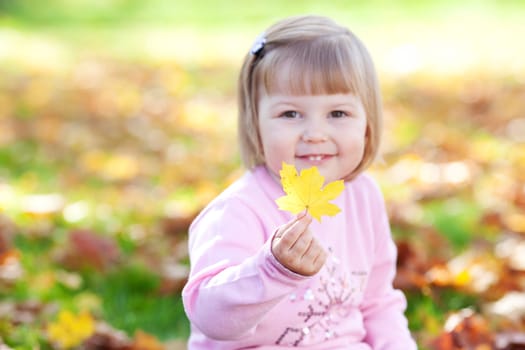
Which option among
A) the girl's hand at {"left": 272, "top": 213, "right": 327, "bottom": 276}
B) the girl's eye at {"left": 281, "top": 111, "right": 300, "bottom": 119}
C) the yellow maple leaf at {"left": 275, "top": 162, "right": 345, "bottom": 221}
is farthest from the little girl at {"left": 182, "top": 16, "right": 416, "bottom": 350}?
the yellow maple leaf at {"left": 275, "top": 162, "right": 345, "bottom": 221}

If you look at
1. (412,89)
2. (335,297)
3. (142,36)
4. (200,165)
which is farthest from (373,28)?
(335,297)

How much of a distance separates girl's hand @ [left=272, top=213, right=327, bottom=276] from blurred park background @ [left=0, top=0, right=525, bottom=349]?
0.92 meters

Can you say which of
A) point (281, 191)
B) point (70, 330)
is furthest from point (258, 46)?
point (70, 330)

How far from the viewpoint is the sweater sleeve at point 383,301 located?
2.23 meters

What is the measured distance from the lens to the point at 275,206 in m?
2.04

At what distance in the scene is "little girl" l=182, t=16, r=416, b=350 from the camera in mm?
1889

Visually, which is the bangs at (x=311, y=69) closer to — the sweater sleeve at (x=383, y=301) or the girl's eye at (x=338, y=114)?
the girl's eye at (x=338, y=114)

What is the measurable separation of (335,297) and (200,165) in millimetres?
2506

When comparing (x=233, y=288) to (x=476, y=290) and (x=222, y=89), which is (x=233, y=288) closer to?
(x=476, y=290)

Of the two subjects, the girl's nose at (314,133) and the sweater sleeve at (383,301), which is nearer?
the girl's nose at (314,133)

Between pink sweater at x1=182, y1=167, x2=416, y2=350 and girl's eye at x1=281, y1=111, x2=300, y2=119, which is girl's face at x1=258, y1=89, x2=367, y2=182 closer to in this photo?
girl's eye at x1=281, y1=111, x2=300, y2=119

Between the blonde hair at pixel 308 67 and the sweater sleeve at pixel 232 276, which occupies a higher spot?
the blonde hair at pixel 308 67

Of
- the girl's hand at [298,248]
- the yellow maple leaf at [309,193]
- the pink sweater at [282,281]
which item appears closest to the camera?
the yellow maple leaf at [309,193]

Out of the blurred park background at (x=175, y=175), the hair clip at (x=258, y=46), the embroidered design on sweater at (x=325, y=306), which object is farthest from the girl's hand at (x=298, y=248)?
the blurred park background at (x=175, y=175)
